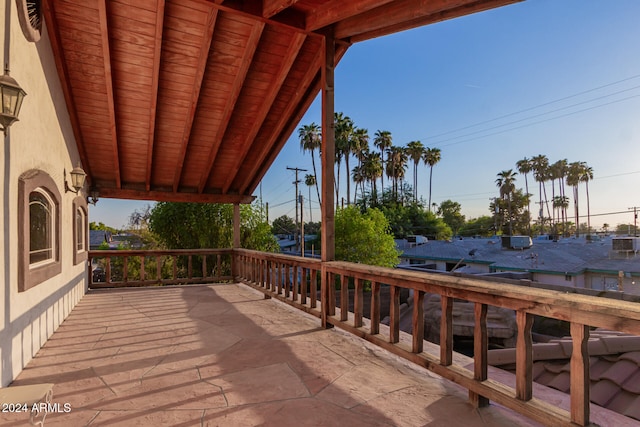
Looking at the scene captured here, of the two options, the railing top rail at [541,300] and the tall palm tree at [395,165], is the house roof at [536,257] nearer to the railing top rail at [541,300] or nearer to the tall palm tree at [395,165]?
the railing top rail at [541,300]

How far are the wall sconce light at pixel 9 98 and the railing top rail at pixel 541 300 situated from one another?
316cm

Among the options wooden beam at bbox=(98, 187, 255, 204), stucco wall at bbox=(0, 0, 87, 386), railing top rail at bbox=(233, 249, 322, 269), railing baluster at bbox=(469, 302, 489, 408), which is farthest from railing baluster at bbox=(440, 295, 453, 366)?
wooden beam at bbox=(98, 187, 255, 204)

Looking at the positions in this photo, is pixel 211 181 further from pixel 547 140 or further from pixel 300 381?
pixel 547 140

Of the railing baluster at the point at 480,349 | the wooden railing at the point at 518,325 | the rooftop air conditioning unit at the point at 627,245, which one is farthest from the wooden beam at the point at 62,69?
the rooftop air conditioning unit at the point at 627,245

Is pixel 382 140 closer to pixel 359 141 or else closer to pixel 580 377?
pixel 359 141

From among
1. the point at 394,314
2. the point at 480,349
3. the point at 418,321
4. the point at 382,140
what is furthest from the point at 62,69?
the point at 382,140

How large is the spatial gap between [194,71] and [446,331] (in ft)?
15.3

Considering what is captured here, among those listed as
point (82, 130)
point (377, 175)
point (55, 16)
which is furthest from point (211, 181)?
point (377, 175)

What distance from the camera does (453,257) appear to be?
838 inches

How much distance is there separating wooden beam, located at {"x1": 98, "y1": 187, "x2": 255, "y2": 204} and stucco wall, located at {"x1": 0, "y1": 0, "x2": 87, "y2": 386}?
7.57ft

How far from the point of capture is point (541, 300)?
1705 millimetres

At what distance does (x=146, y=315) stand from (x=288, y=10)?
4.62 meters

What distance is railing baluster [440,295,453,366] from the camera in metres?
2.28

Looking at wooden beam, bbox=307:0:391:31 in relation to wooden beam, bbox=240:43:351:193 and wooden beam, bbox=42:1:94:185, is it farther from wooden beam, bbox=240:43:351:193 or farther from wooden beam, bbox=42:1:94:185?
wooden beam, bbox=42:1:94:185
